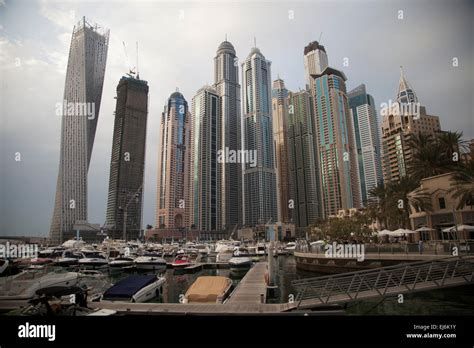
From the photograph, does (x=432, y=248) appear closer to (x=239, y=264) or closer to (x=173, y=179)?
(x=239, y=264)

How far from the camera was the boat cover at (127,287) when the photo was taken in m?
16.7

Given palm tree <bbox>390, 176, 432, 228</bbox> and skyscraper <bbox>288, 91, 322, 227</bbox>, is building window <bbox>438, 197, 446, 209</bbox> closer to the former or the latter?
palm tree <bbox>390, 176, 432, 228</bbox>

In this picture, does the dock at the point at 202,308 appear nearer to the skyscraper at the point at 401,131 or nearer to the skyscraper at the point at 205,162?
the skyscraper at the point at 401,131

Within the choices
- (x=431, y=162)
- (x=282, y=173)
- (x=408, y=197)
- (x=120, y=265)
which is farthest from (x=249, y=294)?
(x=282, y=173)

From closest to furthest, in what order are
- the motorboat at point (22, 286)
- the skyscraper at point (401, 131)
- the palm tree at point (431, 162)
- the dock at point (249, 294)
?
the dock at point (249, 294), the motorboat at point (22, 286), the palm tree at point (431, 162), the skyscraper at point (401, 131)

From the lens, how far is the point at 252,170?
194 metres

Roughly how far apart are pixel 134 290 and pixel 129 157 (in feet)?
556

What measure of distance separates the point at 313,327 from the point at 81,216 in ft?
492

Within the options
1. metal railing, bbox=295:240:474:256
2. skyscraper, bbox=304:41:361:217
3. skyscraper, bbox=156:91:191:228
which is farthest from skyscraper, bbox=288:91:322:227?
metal railing, bbox=295:240:474:256

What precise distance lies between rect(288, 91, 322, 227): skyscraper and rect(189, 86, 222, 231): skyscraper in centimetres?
4820

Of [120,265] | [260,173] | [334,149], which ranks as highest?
[334,149]

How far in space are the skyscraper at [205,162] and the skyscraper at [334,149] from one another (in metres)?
65.9

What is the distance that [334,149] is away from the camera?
150000 millimetres

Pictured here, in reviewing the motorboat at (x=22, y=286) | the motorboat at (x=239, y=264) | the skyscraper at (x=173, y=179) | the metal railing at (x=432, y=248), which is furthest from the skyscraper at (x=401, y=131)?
the skyscraper at (x=173, y=179)
